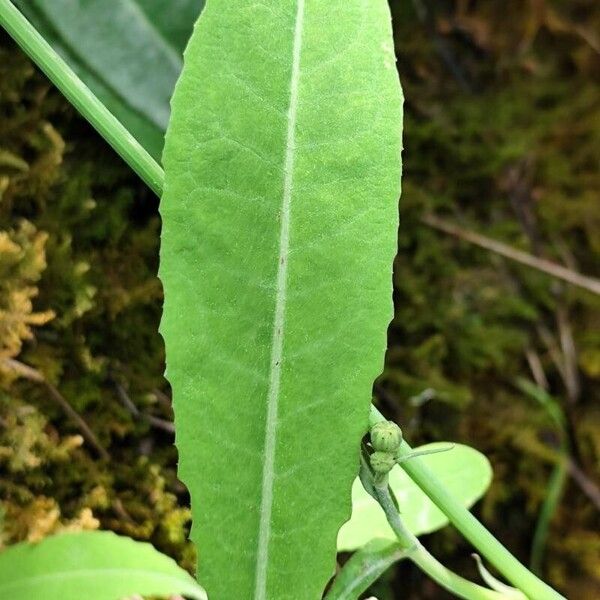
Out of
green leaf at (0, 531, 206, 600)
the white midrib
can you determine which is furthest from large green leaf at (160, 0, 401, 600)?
green leaf at (0, 531, 206, 600)

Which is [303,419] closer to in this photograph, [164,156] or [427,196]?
[164,156]

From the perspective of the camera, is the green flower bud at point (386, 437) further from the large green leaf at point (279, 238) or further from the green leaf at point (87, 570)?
the green leaf at point (87, 570)

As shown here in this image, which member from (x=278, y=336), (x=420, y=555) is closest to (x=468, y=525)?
(x=420, y=555)

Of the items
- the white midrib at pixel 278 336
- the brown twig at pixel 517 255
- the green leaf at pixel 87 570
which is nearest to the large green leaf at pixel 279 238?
the white midrib at pixel 278 336

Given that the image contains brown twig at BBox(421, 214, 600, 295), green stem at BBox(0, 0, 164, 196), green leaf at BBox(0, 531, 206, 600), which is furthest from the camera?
brown twig at BBox(421, 214, 600, 295)

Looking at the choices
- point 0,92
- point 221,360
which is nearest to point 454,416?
point 221,360

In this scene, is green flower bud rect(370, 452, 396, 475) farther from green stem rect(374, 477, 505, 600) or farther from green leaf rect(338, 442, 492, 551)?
green leaf rect(338, 442, 492, 551)
